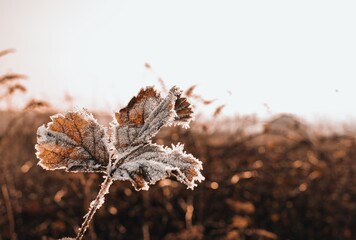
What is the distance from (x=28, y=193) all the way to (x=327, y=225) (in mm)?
2623

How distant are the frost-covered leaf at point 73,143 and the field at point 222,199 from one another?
2.11 metres

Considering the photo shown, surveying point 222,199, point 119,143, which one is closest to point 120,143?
point 119,143

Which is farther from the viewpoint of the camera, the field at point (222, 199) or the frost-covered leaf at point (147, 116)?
the field at point (222, 199)

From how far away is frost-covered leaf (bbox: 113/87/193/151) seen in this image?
65cm

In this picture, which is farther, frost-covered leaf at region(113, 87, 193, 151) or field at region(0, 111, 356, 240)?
field at region(0, 111, 356, 240)

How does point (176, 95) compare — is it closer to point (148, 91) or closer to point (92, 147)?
point (148, 91)

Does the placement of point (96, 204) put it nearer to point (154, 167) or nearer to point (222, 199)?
point (154, 167)

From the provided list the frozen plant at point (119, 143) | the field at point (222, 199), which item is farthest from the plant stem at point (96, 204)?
the field at point (222, 199)

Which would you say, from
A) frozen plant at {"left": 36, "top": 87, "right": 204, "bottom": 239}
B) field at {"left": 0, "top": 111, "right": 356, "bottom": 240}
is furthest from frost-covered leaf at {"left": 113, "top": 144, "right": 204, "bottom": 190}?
field at {"left": 0, "top": 111, "right": 356, "bottom": 240}

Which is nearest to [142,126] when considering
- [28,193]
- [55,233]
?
[55,233]

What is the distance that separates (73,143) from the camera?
686mm

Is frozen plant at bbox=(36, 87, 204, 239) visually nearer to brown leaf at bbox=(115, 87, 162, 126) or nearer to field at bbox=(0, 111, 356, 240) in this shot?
brown leaf at bbox=(115, 87, 162, 126)

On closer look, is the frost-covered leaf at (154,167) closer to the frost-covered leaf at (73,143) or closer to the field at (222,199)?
the frost-covered leaf at (73,143)

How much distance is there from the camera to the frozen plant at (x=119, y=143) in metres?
0.65
